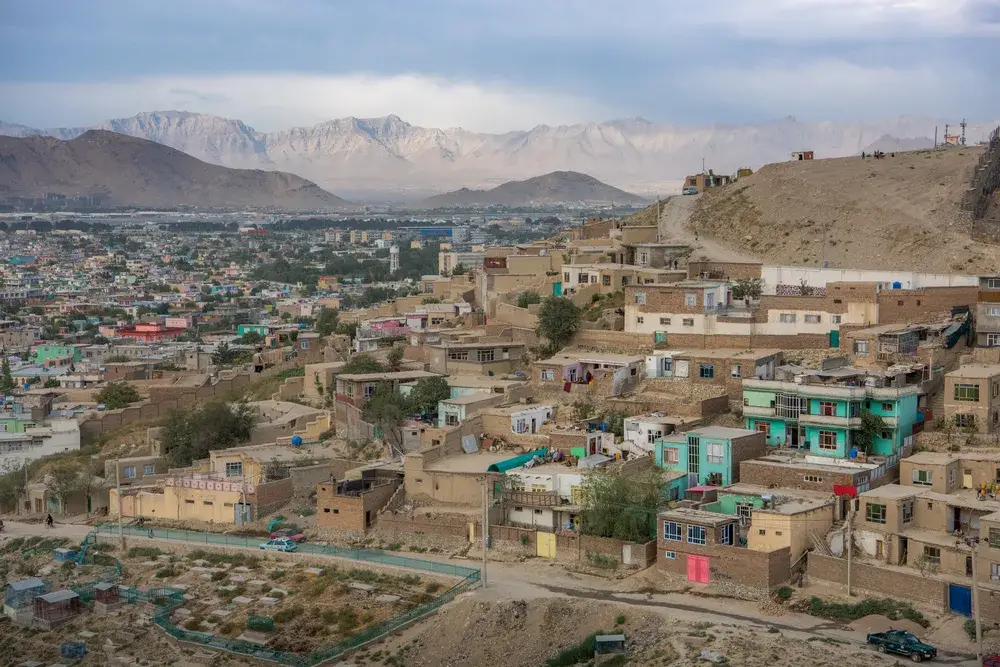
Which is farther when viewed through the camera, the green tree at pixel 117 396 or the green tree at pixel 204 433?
the green tree at pixel 117 396

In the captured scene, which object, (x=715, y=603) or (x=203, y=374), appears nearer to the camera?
(x=715, y=603)

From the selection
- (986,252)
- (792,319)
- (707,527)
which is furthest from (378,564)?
(986,252)

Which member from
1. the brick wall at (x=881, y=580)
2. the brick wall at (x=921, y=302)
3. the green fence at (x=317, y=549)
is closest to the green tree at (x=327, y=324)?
the green fence at (x=317, y=549)

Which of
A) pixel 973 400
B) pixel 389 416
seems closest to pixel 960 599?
pixel 973 400

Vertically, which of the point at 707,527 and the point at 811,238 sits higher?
the point at 811,238

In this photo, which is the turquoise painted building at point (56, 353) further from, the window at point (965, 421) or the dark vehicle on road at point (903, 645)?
the dark vehicle on road at point (903, 645)

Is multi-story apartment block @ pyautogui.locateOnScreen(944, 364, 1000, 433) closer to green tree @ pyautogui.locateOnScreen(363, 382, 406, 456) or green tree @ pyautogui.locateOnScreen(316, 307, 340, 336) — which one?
green tree @ pyautogui.locateOnScreen(363, 382, 406, 456)

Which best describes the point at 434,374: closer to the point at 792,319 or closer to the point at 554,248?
the point at 792,319

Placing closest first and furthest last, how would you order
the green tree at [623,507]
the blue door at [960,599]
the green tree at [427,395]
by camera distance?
the blue door at [960,599] → the green tree at [623,507] → the green tree at [427,395]
